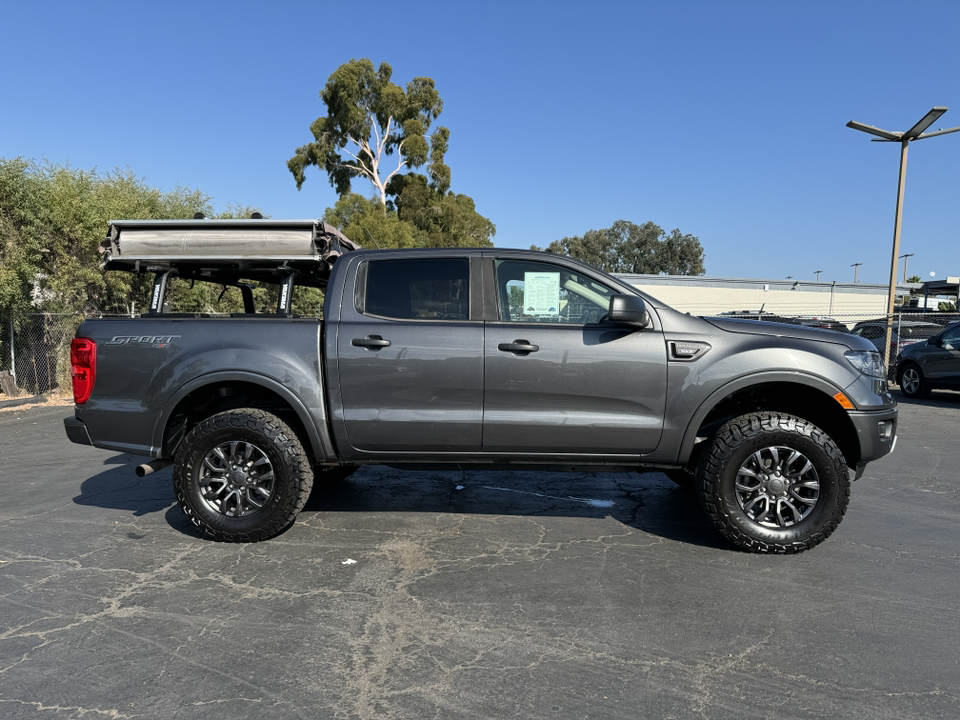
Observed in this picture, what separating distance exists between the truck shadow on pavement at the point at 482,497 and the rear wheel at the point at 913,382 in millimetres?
8776

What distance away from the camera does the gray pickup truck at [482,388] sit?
154 inches

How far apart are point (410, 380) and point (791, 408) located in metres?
2.70

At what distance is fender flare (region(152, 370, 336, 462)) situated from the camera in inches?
160

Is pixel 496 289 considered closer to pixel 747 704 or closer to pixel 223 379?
pixel 223 379

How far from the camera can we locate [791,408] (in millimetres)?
4332

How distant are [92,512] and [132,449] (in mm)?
1194

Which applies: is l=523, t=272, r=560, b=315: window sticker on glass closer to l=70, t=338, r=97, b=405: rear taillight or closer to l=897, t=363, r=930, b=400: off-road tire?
l=70, t=338, r=97, b=405: rear taillight

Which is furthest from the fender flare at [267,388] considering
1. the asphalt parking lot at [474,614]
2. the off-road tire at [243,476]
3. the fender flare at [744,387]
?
the fender flare at [744,387]

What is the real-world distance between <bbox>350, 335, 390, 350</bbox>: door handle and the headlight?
3024 mm

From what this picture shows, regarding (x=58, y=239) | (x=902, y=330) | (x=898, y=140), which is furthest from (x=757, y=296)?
(x=58, y=239)

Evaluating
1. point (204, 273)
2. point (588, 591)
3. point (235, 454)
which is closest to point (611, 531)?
point (588, 591)

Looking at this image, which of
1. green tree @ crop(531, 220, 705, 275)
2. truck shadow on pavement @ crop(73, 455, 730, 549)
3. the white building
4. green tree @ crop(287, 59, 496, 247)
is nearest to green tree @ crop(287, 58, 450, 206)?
green tree @ crop(287, 59, 496, 247)

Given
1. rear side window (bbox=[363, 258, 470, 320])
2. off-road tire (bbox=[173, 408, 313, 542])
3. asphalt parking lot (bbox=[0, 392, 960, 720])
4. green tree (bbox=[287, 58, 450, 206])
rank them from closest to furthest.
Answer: asphalt parking lot (bbox=[0, 392, 960, 720]), off-road tire (bbox=[173, 408, 313, 542]), rear side window (bbox=[363, 258, 470, 320]), green tree (bbox=[287, 58, 450, 206])

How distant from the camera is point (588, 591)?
3432 mm
